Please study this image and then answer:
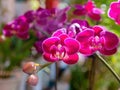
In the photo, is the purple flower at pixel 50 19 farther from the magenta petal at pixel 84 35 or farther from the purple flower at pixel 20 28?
the magenta petal at pixel 84 35

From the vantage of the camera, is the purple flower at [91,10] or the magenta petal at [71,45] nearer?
the magenta petal at [71,45]

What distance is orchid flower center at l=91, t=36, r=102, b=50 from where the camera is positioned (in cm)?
46

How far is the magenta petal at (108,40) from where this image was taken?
465 millimetres

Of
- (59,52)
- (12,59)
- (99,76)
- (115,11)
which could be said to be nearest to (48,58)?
(59,52)

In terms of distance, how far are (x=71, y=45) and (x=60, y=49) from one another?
2 centimetres

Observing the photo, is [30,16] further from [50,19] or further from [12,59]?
[12,59]

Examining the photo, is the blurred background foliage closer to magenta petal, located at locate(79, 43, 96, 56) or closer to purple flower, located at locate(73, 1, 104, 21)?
purple flower, located at locate(73, 1, 104, 21)

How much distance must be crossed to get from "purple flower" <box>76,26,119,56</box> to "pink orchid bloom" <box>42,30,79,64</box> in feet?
0.05

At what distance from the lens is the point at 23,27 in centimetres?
65

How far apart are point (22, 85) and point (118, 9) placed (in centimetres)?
44

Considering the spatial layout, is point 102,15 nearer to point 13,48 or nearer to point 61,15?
point 61,15

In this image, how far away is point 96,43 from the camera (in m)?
0.46

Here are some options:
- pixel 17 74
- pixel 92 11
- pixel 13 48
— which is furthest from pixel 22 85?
pixel 13 48

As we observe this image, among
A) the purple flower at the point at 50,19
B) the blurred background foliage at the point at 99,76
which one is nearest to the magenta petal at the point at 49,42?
the purple flower at the point at 50,19
